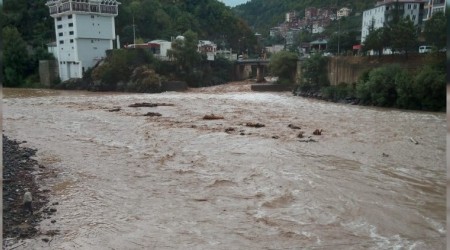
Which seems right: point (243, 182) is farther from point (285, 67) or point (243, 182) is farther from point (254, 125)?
point (285, 67)

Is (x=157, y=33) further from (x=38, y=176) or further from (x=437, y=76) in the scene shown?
(x=38, y=176)

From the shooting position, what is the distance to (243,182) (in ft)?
35.2

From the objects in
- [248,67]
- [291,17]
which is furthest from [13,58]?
[291,17]

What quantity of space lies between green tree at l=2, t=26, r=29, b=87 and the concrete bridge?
23229 mm

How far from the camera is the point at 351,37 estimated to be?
152ft

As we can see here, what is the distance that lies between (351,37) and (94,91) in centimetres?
2785

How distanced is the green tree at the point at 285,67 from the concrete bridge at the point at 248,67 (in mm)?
8107

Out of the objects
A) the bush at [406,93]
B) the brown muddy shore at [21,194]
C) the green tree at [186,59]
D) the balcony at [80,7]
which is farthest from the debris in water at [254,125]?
the balcony at [80,7]

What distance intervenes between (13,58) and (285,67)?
27.3 m

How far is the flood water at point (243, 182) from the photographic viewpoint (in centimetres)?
758

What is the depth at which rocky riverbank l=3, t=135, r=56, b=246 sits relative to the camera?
24.3 ft

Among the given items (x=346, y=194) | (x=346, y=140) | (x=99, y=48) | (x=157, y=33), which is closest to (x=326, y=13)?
(x=157, y=33)

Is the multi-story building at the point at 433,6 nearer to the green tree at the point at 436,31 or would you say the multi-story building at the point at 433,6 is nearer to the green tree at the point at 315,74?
the green tree at the point at 315,74

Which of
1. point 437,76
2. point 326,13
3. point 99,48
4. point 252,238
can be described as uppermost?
point 326,13
